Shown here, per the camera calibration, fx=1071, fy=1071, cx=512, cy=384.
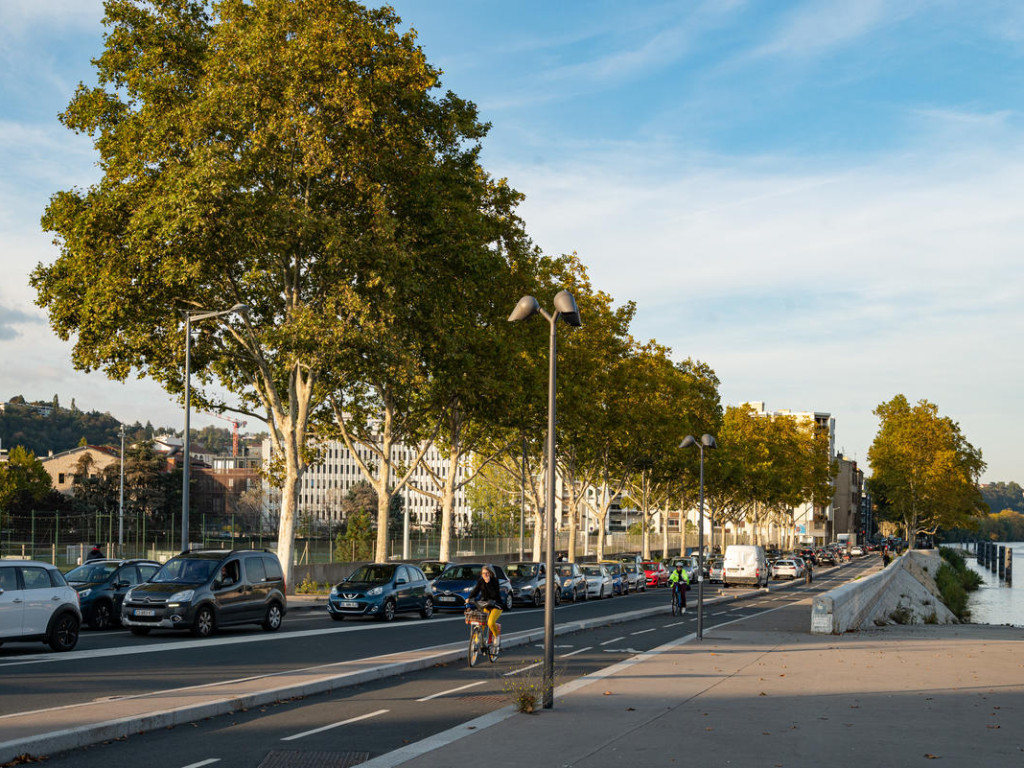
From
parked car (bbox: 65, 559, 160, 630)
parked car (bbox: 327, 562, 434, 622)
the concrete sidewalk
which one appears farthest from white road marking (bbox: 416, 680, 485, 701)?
parked car (bbox: 327, 562, 434, 622)

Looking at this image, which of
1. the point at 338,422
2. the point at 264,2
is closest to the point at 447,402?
the point at 338,422

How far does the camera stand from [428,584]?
31281mm

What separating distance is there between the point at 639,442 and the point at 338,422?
2440 cm

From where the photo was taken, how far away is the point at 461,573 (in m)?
35.6

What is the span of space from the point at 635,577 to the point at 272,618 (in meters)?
31.6

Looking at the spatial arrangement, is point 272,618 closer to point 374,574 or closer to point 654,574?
point 374,574

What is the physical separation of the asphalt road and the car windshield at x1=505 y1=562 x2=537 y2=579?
1040 cm

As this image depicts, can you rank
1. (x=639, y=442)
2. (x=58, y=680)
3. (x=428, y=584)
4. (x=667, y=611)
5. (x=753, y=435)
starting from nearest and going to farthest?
(x=58, y=680) → (x=428, y=584) → (x=667, y=611) → (x=639, y=442) → (x=753, y=435)

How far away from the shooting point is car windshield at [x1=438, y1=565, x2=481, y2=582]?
35228 mm

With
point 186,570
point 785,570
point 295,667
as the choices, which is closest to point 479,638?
point 295,667

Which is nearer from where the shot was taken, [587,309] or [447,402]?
[447,402]

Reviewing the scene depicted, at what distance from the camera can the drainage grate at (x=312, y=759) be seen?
988 cm

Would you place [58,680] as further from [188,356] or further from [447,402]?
[447,402]

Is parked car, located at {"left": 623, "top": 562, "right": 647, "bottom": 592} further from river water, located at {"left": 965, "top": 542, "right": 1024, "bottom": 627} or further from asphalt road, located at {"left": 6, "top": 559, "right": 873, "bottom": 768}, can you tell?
asphalt road, located at {"left": 6, "top": 559, "right": 873, "bottom": 768}
